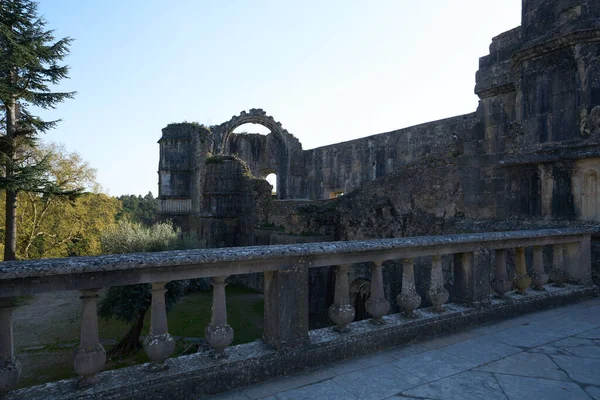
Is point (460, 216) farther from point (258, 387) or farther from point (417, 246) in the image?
point (258, 387)

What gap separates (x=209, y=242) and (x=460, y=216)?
13290 millimetres

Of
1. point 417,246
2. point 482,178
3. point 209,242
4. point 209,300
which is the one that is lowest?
point 209,300

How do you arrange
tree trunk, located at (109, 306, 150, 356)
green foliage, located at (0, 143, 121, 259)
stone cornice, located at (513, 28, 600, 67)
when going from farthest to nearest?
1. green foliage, located at (0, 143, 121, 259)
2. tree trunk, located at (109, 306, 150, 356)
3. stone cornice, located at (513, 28, 600, 67)

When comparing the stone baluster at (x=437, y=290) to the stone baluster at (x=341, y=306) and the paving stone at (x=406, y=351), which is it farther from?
the stone baluster at (x=341, y=306)

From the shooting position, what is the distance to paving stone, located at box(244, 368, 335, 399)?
2.22m

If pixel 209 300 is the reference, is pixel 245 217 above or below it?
above

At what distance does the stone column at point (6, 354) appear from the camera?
1.82m

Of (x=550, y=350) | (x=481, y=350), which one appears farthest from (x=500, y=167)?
(x=481, y=350)

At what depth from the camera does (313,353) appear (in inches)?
101

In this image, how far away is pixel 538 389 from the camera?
2.23m

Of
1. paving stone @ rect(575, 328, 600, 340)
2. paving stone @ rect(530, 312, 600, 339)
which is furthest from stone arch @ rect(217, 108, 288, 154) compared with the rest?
paving stone @ rect(575, 328, 600, 340)

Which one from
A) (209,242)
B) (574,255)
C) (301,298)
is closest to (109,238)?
(209,242)

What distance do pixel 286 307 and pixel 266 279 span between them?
234mm

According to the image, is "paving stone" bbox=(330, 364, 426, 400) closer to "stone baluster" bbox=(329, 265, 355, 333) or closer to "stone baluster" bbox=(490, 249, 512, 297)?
"stone baluster" bbox=(329, 265, 355, 333)
